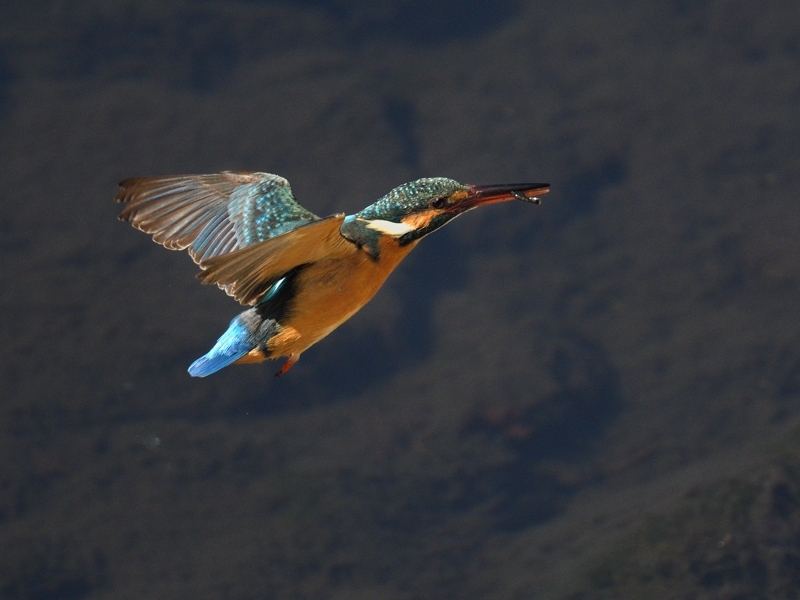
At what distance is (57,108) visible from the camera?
5.15 meters

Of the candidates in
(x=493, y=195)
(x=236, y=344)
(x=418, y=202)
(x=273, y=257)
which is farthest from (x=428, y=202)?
(x=236, y=344)

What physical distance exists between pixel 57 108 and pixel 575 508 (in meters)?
3.51

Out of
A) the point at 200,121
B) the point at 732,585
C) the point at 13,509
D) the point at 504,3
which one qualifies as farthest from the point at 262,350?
the point at 504,3

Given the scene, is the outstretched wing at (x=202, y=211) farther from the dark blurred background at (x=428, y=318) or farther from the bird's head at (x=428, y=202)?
the dark blurred background at (x=428, y=318)

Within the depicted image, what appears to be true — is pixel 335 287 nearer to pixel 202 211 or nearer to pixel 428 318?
pixel 202 211

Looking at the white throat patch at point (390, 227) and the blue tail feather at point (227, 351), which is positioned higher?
the white throat patch at point (390, 227)

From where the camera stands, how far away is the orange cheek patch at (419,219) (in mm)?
2457

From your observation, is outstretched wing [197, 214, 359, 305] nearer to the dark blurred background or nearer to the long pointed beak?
the long pointed beak

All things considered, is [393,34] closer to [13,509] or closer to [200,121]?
[200,121]

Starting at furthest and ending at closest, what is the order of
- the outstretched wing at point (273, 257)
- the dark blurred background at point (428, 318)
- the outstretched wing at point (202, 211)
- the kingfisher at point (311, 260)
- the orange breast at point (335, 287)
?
the dark blurred background at point (428, 318), the outstretched wing at point (202, 211), the orange breast at point (335, 287), the kingfisher at point (311, 260), the outstretched wing at point (273, 257)

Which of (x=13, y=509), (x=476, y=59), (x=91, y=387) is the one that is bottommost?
(x=13, y=509)

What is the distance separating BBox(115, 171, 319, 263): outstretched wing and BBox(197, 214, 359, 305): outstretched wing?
0.44 meters

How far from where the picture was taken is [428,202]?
246cm

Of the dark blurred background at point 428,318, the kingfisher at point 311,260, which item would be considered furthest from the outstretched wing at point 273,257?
the dark blurred background at point 428,318
